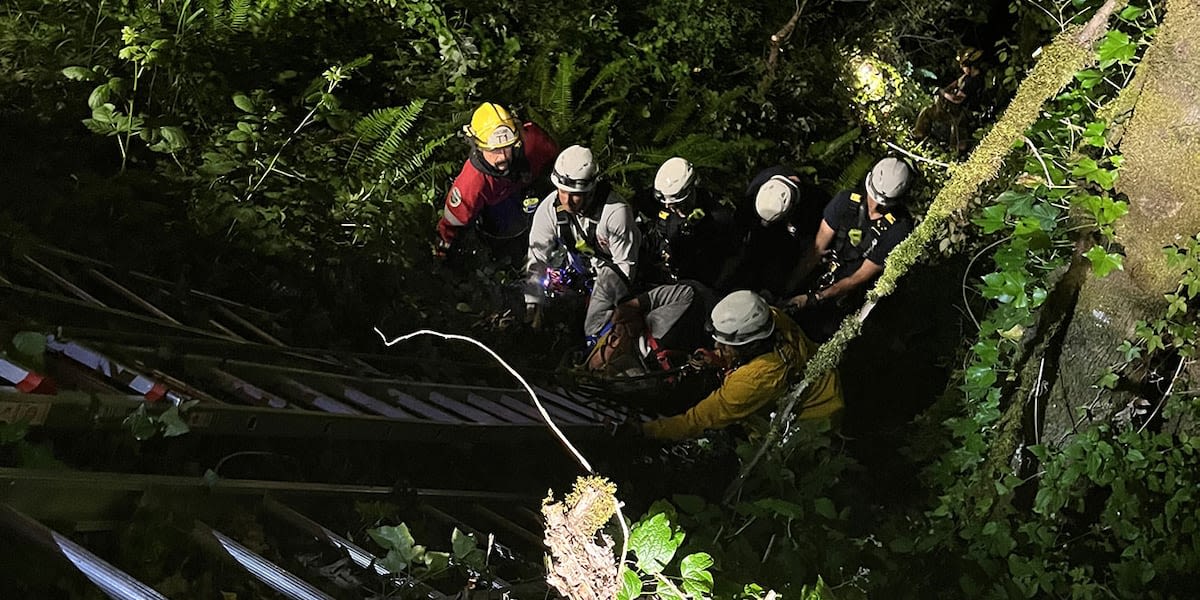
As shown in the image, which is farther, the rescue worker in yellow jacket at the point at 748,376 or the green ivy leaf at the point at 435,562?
the rescue worker in yellow jacket at the point at 748,376

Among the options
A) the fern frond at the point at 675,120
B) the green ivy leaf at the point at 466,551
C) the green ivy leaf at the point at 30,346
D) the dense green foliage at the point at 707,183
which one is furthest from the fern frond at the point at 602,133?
the green ivy leaf at the point at 30,346

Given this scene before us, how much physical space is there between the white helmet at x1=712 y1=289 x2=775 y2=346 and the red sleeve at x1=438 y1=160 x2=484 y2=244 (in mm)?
917

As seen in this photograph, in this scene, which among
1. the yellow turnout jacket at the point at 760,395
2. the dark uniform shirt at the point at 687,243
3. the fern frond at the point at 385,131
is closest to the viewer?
the yellow turnout jacket at the point at 760,395

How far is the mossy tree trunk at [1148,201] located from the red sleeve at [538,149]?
5.54 feet

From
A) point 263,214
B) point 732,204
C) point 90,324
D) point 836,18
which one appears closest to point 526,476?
point 90,324

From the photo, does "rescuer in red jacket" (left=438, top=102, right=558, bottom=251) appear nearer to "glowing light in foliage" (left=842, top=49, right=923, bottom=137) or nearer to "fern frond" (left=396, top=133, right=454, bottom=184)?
"fern frond" (left=396, top=133, right=454, bottom=184)

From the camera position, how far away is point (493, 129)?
9.17 ft

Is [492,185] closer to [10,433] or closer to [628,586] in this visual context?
[10,433]

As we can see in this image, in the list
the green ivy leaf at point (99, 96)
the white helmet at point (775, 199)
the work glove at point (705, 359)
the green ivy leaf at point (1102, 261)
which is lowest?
the white helmet at point (775, 199)

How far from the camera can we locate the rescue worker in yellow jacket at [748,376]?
7.66 ft

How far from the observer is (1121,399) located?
2170mm

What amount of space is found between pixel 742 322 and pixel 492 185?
0.99 metres

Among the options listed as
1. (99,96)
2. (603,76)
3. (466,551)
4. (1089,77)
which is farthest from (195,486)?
(603,76)

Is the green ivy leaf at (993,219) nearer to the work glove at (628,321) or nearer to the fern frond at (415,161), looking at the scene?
the work glove at (628,321)
